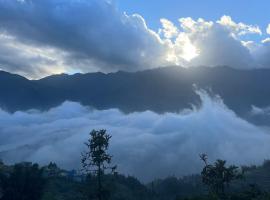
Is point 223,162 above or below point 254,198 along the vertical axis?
above

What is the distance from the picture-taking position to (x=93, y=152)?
100 meters

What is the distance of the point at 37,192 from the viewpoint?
14612 cm

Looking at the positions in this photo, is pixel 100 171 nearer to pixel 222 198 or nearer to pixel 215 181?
pixel 222 198

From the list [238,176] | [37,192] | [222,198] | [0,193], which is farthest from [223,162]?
[0,193]

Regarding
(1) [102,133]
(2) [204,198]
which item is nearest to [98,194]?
(1) [102,133]

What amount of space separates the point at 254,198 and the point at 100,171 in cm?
3175

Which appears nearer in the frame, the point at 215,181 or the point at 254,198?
the point at 254,198

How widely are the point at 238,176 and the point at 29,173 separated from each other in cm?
6330

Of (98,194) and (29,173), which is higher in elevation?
(29,173)

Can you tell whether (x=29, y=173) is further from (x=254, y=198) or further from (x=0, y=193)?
(x=254, y=198)

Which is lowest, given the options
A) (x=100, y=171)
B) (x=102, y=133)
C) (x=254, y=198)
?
(x=254, y=198)

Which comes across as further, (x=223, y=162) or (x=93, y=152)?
(x=223, y=162)

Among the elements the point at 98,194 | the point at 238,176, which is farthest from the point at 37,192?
the point at 238,176

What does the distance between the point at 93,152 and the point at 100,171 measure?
13.6ft
